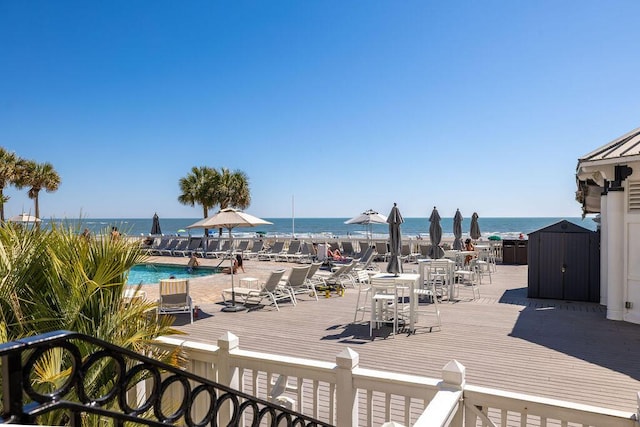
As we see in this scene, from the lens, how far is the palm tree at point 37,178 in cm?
2681

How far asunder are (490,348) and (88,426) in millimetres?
5101

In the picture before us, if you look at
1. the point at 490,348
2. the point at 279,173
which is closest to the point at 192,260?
the point at 490,348

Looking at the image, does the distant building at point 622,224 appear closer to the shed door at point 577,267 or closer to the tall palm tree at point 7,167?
the shed door at point 577,267

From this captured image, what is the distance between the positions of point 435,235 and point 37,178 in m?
28.2

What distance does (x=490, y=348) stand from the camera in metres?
5.57

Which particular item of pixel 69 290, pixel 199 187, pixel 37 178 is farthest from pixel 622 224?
pixel 37 178

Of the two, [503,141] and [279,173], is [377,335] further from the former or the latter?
[279,173]

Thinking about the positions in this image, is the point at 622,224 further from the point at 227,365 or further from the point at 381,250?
the point at 381,250

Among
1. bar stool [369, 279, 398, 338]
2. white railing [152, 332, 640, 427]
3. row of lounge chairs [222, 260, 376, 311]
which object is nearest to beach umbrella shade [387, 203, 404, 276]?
row of lounge chairs [222, 260, 376, 311]

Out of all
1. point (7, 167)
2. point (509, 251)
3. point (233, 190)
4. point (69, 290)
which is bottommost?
point (509, 251)

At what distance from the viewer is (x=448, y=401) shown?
2180 mm

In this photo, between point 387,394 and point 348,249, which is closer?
point 387,394

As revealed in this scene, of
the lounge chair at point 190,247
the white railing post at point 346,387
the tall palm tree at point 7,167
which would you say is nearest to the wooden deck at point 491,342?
the white railing post at point 346,387

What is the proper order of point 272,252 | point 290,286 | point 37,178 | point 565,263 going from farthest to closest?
1. point 37,178
2. point 272,252
3. point 565,263
4. point 290,286
